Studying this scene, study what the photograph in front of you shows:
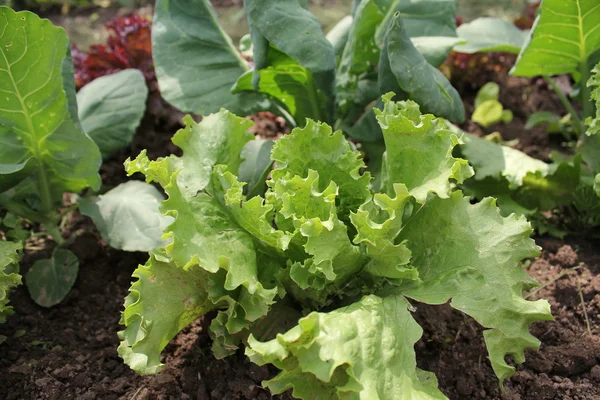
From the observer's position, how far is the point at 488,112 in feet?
11.8

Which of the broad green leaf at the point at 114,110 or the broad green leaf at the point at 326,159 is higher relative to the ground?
the broad green leaf at the point at 326,159

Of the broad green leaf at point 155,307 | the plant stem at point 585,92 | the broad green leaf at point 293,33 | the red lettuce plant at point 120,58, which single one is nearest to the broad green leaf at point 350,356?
the broad green leaf at point 155,307

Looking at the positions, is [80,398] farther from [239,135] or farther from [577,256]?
[577,256]

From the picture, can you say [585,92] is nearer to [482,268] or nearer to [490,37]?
[490,37]

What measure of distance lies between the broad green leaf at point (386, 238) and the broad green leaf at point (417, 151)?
0.10 meters

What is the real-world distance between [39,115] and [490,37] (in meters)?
2.31

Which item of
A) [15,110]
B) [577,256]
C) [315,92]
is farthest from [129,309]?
[577,256]

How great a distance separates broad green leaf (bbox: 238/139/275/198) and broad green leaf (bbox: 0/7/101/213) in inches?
24.4

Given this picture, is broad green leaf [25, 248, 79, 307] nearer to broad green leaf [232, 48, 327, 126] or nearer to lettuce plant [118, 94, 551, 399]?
lettuce plant [118, 94, 551, 399]

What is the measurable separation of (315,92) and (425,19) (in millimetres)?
703

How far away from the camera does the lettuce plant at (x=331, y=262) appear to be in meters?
1.77

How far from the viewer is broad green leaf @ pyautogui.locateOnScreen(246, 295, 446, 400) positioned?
64.7 inches

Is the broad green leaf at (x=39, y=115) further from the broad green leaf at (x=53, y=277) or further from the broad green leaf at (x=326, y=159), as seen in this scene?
the broad green leaf at (x=326, y=159)

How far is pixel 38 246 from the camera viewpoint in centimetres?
288
